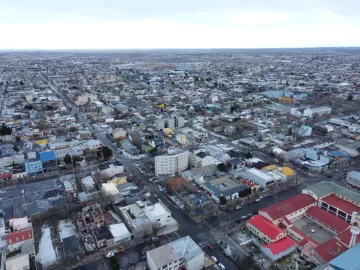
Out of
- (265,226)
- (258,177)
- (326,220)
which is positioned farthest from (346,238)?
(258,177)

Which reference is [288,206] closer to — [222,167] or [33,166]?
[222,167]

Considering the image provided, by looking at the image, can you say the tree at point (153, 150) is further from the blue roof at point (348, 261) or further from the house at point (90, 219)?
the blue roof at point (348, 261)

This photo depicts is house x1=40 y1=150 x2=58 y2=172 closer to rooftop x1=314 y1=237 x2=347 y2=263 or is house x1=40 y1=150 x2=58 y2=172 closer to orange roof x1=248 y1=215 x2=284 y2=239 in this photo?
orange roof x1=248 y1=215 x2=284 y2=239

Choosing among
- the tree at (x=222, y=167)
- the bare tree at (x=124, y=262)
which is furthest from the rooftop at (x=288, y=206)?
the bare tree at (x=124, y=262)

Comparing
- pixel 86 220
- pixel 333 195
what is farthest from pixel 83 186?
pixel 333 195

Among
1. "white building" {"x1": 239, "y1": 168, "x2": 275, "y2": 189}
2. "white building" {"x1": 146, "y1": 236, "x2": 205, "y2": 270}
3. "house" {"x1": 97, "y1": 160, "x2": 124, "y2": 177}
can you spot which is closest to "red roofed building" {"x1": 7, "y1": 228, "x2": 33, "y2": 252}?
"white building" {"x1": 146, "y1": 236, "x2": 205, "y2": 270}

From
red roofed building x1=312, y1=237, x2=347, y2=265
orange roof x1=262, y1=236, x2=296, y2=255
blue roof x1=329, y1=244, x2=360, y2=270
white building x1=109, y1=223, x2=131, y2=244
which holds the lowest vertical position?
white building x1=109, y1=223, x2=131, y2=244
